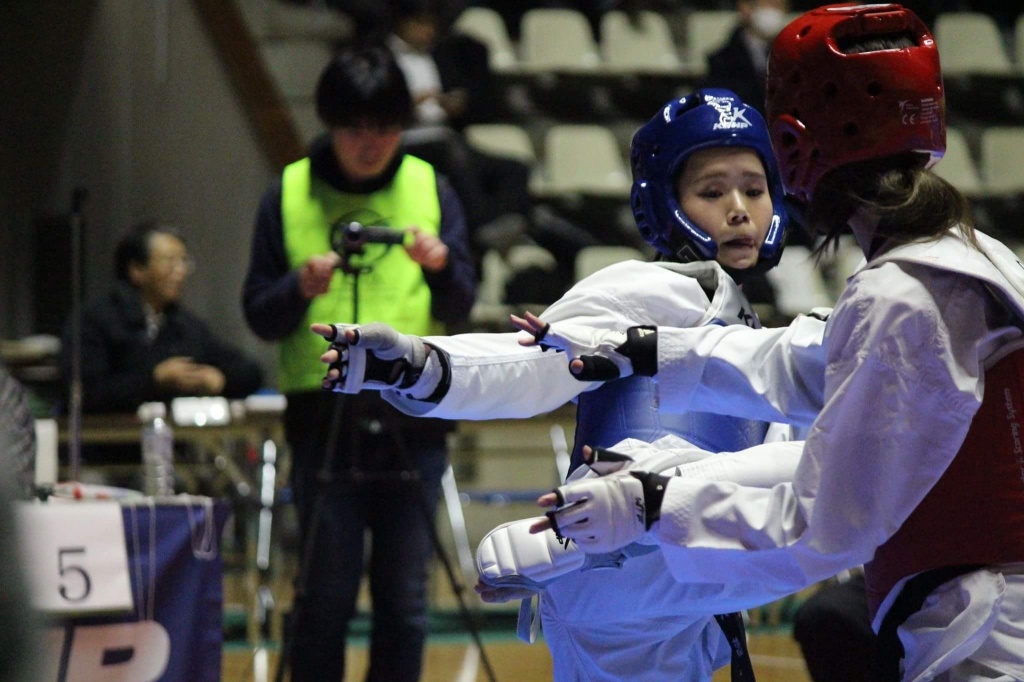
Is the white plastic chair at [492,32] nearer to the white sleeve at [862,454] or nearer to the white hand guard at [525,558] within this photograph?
the white hand guard at [525,558]

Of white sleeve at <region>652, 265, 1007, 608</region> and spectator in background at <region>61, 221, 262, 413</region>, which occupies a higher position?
white sleeve at <region>652, 265, 1007, 608</region>

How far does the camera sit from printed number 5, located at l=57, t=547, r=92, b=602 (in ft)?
11.6

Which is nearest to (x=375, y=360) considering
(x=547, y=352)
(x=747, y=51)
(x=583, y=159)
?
(x=547, y=352)

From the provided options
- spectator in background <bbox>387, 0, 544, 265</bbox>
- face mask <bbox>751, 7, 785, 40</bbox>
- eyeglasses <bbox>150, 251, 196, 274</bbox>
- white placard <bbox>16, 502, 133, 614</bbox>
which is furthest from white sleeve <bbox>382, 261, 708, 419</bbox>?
face mask <bbox>751, 7, 785, 40</bbox>

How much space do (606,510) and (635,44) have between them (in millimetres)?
8528

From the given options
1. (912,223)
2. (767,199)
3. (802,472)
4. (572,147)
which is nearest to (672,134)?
(767,199)

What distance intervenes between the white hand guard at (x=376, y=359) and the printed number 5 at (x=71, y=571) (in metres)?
1.48

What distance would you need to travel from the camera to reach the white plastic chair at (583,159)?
9.40 metres

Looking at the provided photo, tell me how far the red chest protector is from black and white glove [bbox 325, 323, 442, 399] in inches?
36.9

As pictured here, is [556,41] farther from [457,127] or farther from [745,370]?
[745,370]

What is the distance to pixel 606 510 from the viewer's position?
6.15 ft

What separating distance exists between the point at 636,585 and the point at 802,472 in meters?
0.71

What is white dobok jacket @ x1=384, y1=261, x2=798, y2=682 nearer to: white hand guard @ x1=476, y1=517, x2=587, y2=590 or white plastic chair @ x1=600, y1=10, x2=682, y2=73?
white hand guard @ x1=476, y1=517, x2=587, y2=590

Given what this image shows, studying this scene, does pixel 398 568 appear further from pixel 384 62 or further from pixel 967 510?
pixel 967 510
